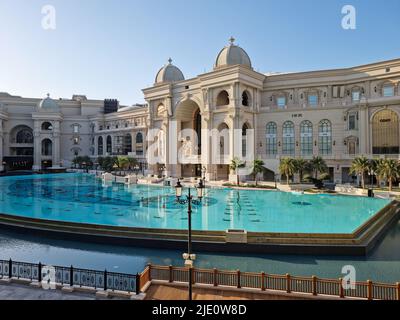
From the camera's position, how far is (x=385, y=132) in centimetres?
3928

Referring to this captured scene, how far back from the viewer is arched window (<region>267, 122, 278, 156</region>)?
4669 cm

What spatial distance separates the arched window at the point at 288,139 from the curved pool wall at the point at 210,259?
2963 centimetres

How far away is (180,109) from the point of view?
Answer: 53094 millimetres

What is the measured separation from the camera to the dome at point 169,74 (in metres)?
56.2

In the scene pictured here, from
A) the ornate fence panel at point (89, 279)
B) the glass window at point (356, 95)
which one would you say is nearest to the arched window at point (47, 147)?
the glass window at point (356, 95)

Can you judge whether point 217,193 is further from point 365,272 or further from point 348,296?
point 348,296

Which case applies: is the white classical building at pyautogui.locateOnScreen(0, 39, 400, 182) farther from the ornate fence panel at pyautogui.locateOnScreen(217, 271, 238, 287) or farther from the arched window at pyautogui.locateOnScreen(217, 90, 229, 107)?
the ornate fence panel at pyautogui.locateOnScreen(217, 271, 238, 287)

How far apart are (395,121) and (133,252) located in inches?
1529

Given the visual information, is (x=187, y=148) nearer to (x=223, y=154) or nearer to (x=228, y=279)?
(x=223, y=154)

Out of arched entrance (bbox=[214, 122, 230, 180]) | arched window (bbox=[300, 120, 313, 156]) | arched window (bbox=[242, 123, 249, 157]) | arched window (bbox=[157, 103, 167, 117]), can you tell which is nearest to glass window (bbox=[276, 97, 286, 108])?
arched window (bbox=[300, 120, 313, 156])

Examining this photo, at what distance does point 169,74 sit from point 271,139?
23.9m

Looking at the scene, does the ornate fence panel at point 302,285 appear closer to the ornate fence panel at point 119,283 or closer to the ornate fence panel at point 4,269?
the ornate fence panel at point 119,283

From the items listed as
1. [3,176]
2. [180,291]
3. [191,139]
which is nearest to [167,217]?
[180,291]

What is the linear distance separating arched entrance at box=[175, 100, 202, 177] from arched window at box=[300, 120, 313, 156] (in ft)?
56.7
